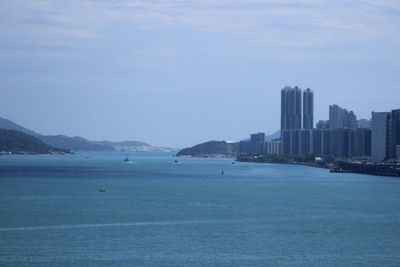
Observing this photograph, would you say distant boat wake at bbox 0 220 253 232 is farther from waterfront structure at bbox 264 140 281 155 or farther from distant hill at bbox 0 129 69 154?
distant hill at bbox 0 129 69 154

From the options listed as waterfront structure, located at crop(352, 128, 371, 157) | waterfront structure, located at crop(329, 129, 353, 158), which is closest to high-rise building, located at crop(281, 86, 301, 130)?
waterfront structure, located at crop(329, 129, 353, 158)

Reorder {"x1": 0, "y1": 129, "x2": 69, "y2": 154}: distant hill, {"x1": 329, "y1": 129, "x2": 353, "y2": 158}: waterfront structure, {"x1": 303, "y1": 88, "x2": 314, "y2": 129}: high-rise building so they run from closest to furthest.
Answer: {"x1": 329, "y1": 129, "x2": 353, "y2": 158}: waterfront structure, {"x1": 303, "y1": 88, "x2": 314, "y2": 129}: high-rise building, {"x1": 0, "y1": 129, "x2": 69, "y2": 154}: distant hill

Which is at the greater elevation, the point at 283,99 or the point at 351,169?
the point at 283,99

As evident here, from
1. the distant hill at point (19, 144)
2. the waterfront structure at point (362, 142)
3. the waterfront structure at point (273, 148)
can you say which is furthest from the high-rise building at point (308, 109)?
the distant hill at point (19, 144)

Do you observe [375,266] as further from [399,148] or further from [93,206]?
[399,148]

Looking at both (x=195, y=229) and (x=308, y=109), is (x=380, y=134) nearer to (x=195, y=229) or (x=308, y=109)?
(x=308, y=109)

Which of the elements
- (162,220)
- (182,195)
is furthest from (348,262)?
(182,195)
